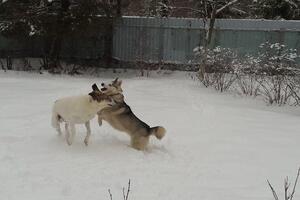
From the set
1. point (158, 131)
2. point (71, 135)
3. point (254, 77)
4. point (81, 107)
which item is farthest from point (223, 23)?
point (81, 107)

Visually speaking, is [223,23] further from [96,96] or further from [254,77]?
[96,96]

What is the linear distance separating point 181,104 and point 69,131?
432 centimetres

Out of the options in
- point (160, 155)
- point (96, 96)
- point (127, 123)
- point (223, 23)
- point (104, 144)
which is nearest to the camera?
point (96, 96)

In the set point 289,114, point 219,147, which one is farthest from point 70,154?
point 289,114

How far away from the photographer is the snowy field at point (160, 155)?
5.27 metres

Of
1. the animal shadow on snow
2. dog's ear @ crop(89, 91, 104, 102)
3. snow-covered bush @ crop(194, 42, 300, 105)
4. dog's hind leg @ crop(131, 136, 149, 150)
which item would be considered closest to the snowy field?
the animal shadow on snow

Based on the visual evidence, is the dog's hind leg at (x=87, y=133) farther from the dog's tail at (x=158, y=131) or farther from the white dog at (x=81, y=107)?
the dog's tail at (x=158, y=131)

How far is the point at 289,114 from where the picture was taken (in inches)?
410

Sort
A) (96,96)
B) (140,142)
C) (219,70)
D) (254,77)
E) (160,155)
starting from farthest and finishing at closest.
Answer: (219,70) → (254,77) → (140,142) → (160,155) → (96,96)

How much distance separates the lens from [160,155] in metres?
6.66

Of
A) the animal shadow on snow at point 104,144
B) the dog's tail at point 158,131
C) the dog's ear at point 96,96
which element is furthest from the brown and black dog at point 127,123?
the dog's ear at point 96,96

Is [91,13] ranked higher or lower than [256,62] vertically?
higher

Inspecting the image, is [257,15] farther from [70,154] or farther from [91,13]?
[70,154]

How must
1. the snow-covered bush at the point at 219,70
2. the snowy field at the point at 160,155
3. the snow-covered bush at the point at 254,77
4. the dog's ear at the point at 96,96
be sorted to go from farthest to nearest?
the snow-covered bush at the point at 219,70 → the snow-covered bush at the point at 254,77 → the dog's ear at the point at 96,96 → the snowy field at the point at 160,155
